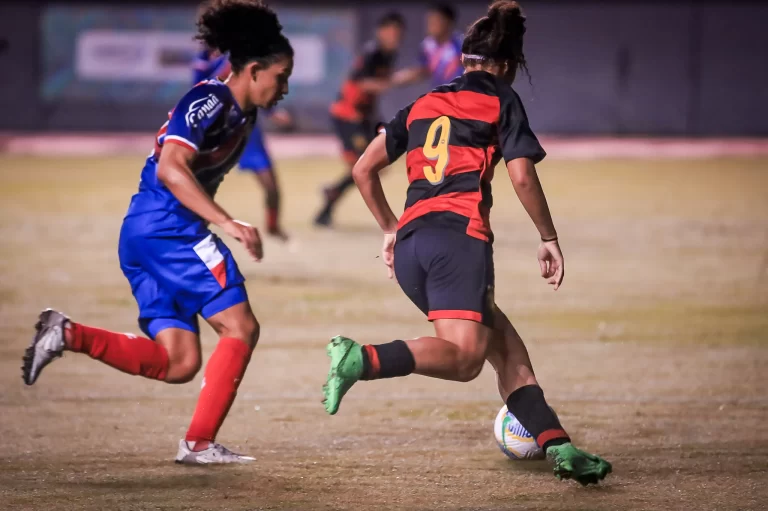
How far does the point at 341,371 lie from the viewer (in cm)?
408

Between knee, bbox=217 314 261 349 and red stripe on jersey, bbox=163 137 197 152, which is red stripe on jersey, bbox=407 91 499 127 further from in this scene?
knee, bbox=217 314 261 349

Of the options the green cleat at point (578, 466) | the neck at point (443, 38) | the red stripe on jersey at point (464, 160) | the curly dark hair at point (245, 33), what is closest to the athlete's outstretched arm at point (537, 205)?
the red stripe on jersey at point (464, 160)

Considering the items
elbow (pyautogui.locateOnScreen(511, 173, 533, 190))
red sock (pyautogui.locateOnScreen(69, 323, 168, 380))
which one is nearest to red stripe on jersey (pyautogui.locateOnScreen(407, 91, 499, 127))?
elbow (pyautogui.locateOnScreen(511, 173, 533, 190))

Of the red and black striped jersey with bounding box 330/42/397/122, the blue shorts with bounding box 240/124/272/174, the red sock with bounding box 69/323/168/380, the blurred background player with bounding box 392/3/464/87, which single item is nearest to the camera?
the red sock with bounding box 69/323/168/380

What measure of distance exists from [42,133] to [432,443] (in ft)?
69.0

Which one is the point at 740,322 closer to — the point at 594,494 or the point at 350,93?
the point at 594,494

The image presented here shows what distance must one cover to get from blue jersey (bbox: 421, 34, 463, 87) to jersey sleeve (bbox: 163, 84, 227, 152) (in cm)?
863

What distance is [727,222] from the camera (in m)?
12.8

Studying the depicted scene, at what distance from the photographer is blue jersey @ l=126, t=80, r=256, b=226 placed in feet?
15.1

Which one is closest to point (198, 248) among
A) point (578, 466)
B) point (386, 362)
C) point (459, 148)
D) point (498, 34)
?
point (386, 362)

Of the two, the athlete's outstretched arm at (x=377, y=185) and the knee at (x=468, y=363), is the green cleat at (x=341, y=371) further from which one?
the athlete's outstretched arm at (x=377, y=185)

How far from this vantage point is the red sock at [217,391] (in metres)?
4.64

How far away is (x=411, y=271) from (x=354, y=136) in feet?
29.7

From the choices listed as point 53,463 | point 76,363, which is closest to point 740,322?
point 76,363
